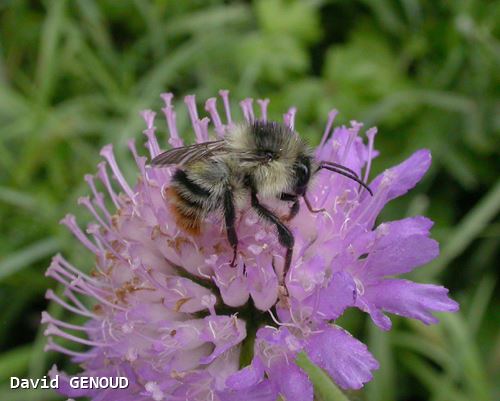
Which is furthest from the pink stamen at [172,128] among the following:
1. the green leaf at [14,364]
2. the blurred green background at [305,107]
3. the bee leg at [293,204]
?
the green leaf at [14,364]

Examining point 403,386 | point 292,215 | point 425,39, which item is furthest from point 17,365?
point 425,39

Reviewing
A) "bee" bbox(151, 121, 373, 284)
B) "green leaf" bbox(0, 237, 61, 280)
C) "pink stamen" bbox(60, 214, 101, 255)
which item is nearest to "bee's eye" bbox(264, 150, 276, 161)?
"bee" bbox(151, 121, 373, 284)

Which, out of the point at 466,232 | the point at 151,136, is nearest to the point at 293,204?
the point at 151,136

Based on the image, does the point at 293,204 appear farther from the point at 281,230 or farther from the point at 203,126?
the point at 203,126

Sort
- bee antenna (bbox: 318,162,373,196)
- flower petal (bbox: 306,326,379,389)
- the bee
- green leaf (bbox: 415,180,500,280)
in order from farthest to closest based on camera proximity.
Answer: green leaf (bbox: 415,180,500,280)
bee antenna (bbox: 318,162,373,196)
the bee
flower petal (bbox: 306,326,379,389)

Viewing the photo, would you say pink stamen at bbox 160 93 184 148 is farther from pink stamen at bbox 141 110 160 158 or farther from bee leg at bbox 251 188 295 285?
bee leg at bbox 251 188 295 285

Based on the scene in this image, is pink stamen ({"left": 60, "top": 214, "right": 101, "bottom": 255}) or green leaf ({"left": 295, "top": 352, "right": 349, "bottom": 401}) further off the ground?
pink stamen ({"left": 60, "top": 214, "right": 101, "bottom": 255})

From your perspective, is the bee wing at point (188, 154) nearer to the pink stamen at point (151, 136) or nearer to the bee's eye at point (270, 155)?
the bee's eye at point (270, 155)
